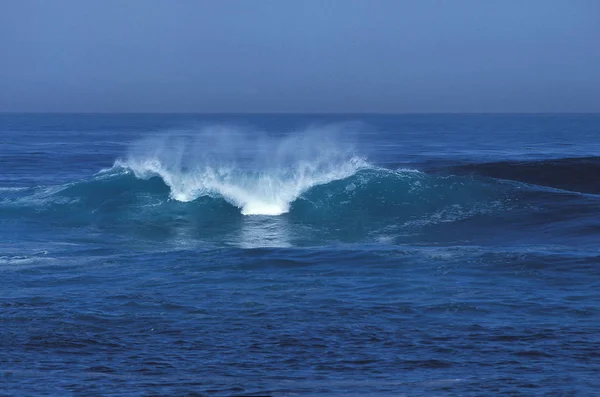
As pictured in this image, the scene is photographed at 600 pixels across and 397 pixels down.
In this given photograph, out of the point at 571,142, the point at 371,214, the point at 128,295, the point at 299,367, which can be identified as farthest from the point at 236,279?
the point at 571,142

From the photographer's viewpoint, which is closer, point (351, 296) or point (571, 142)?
point (351, 296)

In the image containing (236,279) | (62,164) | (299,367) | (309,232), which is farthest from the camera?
(62,164)

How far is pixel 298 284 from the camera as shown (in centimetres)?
1507

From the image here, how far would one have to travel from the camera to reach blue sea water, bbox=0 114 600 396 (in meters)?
10.1

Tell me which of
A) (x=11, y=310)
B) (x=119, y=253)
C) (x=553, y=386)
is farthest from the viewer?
(x=119, y=253)

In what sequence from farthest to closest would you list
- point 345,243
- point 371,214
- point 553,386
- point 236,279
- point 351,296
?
point 371,214
point 345,243
point 236,279
point 351,296
point 553,386

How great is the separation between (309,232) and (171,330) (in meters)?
10.5

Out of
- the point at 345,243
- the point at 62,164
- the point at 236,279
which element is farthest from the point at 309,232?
the point at 62,164

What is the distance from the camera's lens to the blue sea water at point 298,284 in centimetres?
1009

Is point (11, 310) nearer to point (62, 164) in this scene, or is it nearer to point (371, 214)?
point (371, 214)

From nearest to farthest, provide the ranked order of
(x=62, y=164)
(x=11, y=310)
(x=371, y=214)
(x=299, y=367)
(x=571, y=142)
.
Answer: (x=299, y=367)
(x=11, y=310)
(x=371, y=214)
(x=62, y=164)
(x=571, y=142)

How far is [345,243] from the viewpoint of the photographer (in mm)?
20453

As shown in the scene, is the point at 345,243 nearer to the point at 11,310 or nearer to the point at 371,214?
the point at 371,214

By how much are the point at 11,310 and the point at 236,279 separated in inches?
157
